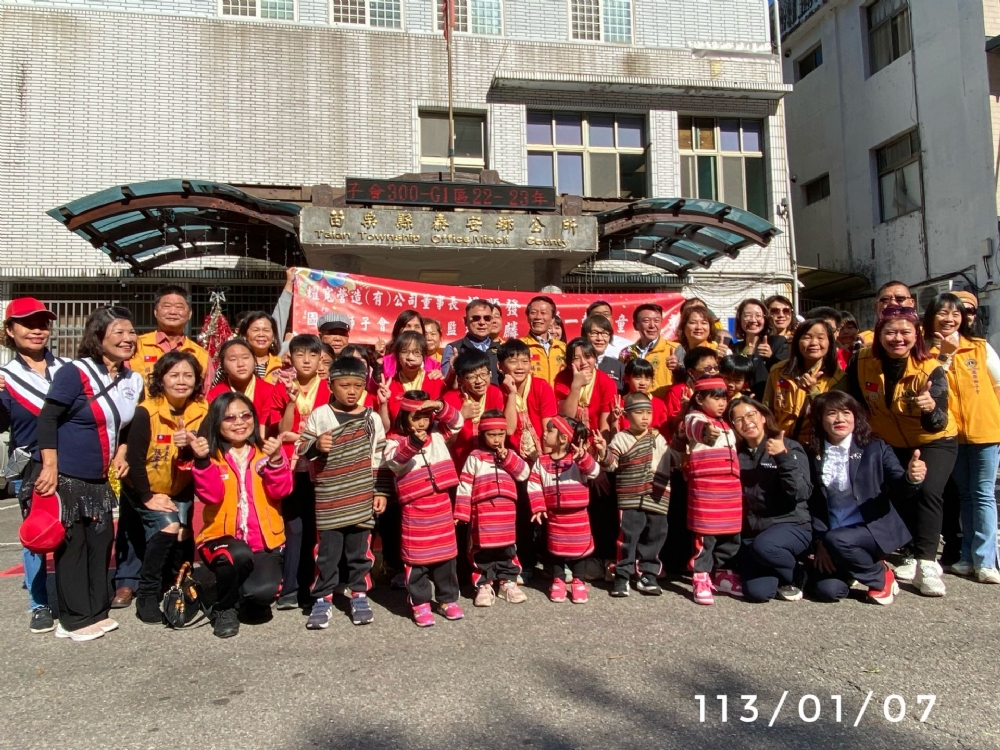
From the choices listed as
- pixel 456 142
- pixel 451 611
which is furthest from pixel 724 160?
pixel 451 611

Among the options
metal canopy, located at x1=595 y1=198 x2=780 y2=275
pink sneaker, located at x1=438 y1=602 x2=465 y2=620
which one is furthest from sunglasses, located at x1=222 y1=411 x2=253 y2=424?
metal canopy, located at x1=595 y1=198 x2=780 y2=275

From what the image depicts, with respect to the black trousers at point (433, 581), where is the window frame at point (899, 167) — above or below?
above

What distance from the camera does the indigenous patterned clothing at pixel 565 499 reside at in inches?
163

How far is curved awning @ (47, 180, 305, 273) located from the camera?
804 centimetres

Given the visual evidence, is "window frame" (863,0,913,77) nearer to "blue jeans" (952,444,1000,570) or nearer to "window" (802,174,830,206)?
"window" (802,174,830,206)

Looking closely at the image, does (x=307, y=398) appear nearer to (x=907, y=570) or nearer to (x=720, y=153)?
(x=907, y=570)

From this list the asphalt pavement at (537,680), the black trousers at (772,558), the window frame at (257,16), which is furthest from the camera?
the window frame at (257,16)

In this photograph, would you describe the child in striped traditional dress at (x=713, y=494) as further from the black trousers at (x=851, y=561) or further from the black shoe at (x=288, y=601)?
the black shoe at (x=288, y=601)

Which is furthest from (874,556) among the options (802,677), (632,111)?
(632,111)

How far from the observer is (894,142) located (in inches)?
546

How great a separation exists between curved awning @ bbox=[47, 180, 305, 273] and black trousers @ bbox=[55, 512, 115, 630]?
536cm

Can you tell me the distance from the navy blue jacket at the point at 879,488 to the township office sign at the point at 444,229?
18.3 feet

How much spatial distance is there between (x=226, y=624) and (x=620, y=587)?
2.16m

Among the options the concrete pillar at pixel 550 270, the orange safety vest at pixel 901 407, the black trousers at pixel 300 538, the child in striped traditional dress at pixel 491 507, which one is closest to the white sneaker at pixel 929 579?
the orange safety vest at pixel 901 407
